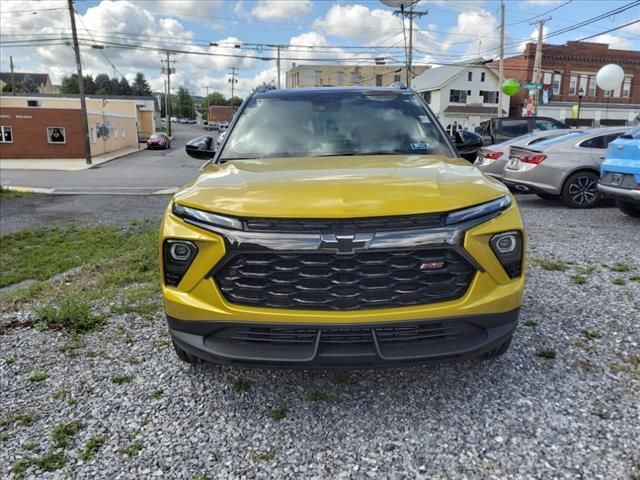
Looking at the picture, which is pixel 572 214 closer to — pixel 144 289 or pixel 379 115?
pixel 379 115

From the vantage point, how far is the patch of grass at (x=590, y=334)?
11.4 ft

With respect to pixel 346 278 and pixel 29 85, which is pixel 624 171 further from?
pixel 29 85

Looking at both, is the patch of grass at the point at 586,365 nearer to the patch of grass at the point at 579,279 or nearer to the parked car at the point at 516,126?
the patch of grass at the point at 579,279

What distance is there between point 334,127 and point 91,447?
8.67ft

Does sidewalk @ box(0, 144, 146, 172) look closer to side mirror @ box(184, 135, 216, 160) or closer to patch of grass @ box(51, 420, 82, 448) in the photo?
side mirror @ box(184, 135, 216, 160)

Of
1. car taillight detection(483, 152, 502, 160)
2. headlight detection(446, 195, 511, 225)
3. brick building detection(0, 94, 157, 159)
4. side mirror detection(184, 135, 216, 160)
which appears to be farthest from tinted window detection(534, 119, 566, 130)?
brick building detection(0, 94, 157, 159)

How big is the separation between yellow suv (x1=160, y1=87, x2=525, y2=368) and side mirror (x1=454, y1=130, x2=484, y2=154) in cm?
178

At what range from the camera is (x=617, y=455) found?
230 cm

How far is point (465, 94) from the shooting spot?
51.8m

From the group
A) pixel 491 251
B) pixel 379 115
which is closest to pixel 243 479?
pixel 491 251

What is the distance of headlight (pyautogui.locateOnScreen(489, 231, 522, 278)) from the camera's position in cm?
247

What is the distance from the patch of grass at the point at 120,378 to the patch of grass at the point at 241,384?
26.0 inches

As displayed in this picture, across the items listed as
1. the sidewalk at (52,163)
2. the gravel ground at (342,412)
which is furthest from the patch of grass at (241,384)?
the sidewalk at (52,163)

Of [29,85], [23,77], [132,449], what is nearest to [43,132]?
[132,449]
